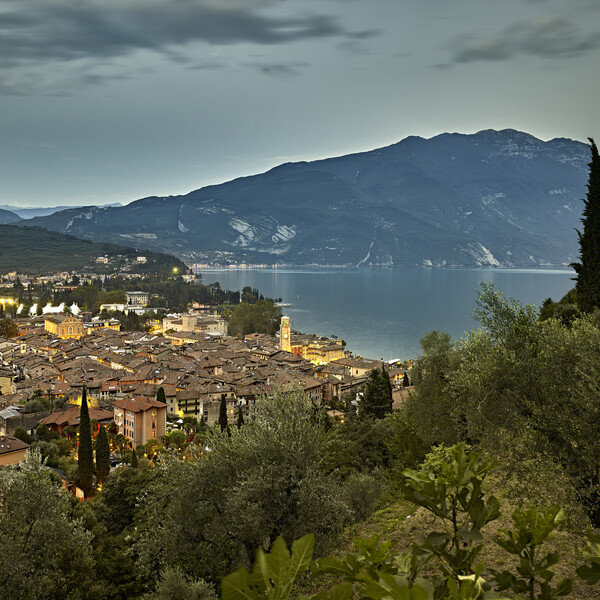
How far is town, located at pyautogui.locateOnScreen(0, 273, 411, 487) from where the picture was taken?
2523 cm

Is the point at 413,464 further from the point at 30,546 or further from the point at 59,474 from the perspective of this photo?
the point at 59,474

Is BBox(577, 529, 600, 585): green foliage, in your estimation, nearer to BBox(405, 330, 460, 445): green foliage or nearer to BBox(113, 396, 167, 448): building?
BBox(405, 330, 460, 445): green foliage

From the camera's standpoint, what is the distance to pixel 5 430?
80.2 ft

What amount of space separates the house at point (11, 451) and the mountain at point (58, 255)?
117470 mm

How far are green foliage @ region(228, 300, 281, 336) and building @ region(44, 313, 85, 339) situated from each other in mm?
19865

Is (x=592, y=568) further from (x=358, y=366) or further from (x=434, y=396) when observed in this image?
(x=358, y=366)

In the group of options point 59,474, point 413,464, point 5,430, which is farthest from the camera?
point 5,430

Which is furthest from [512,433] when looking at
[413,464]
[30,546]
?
[30,546]

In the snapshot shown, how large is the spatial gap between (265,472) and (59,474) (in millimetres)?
15091

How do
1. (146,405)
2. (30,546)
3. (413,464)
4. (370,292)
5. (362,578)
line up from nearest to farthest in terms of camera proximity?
(362,578)
(30,546)
(413,464)
(146,405)
(370,292)

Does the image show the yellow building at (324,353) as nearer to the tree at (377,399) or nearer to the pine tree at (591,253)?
the tree at (377,399)

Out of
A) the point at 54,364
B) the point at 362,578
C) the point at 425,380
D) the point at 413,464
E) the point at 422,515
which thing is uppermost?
the point at 362,578

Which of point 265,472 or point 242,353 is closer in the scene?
point 265,472

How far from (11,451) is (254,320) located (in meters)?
53.5
